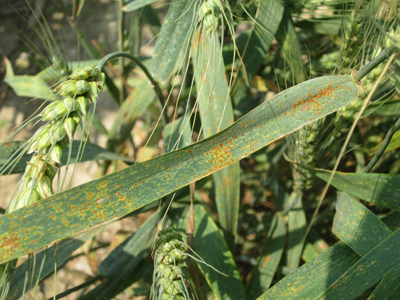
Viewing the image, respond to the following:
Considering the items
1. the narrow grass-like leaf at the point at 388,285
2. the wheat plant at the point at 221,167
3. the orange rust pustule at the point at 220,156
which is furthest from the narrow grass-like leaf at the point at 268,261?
the orange rust pustule at the point at 220,156

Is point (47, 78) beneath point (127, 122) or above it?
above

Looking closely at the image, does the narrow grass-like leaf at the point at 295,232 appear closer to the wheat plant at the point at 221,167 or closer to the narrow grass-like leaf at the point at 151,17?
the wheat plant at the point at 221,167

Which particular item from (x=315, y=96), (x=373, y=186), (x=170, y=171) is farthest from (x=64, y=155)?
(x=373, y=186)

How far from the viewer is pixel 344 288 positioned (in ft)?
1.60

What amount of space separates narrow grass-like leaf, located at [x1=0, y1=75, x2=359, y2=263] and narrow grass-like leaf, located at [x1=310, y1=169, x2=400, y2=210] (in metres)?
0.19

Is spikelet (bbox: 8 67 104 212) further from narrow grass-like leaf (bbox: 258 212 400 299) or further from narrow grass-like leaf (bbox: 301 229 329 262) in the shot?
narrow grass-like leaf (bbox: 301 229 329 262)

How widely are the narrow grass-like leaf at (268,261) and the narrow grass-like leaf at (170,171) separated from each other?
19.1 inches

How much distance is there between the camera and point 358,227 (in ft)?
1.85

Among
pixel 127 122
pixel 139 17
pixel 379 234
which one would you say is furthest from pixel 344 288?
pixel 139 17

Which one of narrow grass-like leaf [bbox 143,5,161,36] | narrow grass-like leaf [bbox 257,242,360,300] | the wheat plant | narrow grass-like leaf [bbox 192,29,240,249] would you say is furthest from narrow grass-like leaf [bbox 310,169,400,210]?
narrow grass-like leaf [bbox 143,5,161,36]

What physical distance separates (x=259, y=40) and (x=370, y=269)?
614 mm

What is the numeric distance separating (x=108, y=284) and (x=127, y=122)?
0.49m

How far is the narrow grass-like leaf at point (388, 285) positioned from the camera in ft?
1.45

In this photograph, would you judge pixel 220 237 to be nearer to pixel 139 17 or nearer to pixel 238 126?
→ pixel 238 126
